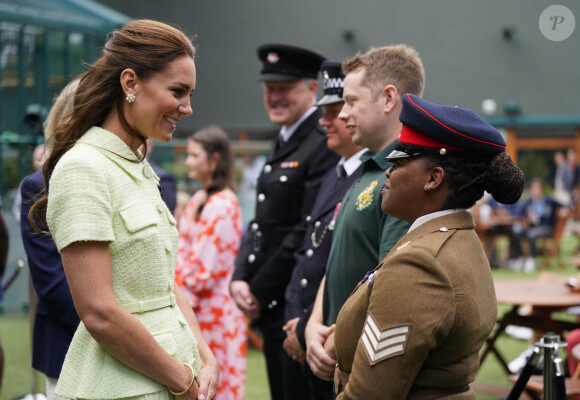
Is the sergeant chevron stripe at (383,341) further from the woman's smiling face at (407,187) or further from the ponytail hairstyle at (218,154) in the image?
the ponytail hairstyle at (218,154)

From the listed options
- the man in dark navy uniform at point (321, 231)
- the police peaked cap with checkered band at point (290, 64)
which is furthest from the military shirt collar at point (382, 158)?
the police peaked cap with checkered band at point (290, 64)

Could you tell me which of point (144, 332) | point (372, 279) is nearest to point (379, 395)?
point (372, 279)

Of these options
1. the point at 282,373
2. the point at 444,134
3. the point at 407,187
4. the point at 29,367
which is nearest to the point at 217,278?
the point at 282,373

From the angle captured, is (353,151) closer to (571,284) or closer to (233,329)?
(233,329)

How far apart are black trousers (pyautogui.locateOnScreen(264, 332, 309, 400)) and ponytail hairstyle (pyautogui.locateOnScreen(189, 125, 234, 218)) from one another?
1.29 meters

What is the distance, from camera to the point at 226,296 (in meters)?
4.64

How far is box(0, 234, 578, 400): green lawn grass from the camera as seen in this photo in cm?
548

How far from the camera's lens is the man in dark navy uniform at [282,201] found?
369 cm

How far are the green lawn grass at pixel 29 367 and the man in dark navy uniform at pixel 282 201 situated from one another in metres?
1.58

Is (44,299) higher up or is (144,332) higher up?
(144,332)

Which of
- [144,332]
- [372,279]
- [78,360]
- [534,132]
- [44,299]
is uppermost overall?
[372,279]

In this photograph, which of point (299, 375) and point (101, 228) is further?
point (299, 375)

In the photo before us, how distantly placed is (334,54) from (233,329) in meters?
12.6

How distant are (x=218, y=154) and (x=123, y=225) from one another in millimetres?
3165
